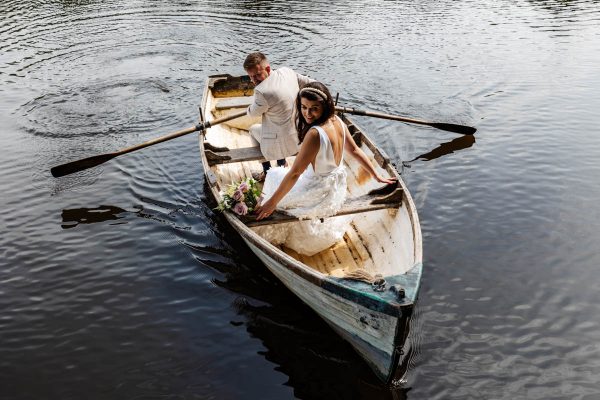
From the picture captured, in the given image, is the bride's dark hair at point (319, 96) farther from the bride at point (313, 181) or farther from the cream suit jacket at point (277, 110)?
the cream suit jacket at point (277, 110)

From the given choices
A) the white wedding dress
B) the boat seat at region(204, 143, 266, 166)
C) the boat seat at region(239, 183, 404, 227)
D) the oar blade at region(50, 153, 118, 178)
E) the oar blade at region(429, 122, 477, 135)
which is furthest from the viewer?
the oar blade at region(429, 122, 477, 135)

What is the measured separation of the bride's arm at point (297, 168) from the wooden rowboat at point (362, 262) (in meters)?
0.24

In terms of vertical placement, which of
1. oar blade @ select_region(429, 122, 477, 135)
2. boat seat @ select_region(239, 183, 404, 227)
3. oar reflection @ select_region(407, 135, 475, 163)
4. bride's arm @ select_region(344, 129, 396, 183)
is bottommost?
oar reflection @ select_region(407, 135, 475, 163)

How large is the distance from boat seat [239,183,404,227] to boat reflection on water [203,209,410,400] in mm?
1296

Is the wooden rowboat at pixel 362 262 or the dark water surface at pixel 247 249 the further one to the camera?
the dark water surface at pixel 247 249

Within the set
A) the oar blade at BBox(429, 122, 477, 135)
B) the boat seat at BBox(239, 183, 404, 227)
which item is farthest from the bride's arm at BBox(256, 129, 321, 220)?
the oar blade at BBox(429, 122, 477, 135)

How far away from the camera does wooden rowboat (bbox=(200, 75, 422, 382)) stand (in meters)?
5.16

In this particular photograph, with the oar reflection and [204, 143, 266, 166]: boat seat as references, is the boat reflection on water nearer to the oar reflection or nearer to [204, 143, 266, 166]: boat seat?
[204, 143, 266, 166]: boat seat

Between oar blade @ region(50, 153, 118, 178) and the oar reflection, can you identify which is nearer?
oar blade @ region(50, 153, 118, 178)

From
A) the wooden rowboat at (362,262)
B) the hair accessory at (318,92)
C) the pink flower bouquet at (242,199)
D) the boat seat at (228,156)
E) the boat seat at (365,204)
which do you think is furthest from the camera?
the boat seat at (228,156)

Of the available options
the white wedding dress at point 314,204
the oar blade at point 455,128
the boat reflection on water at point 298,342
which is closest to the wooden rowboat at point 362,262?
the white wedding dress at point 314,204

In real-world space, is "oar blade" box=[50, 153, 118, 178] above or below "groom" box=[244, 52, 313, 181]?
below

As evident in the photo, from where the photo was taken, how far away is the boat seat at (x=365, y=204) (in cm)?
705

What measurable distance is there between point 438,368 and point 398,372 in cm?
58
